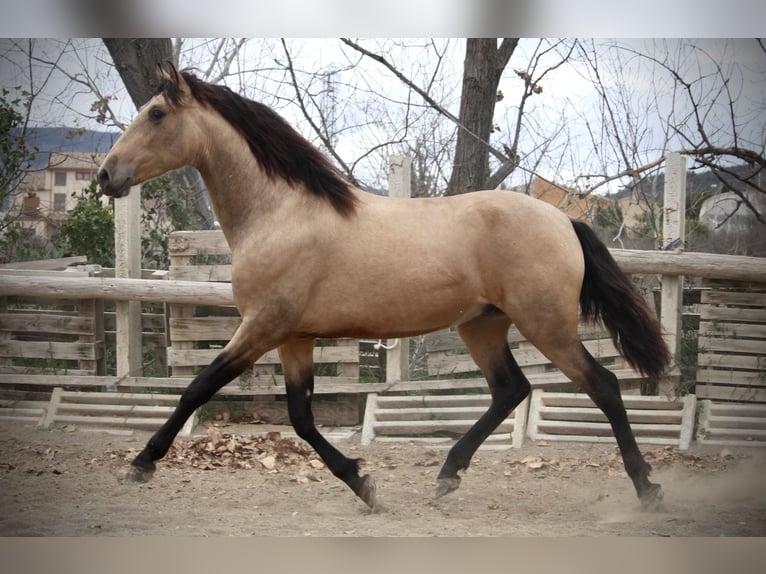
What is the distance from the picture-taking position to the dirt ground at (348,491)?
3523 mm

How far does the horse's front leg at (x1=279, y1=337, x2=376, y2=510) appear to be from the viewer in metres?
3.52

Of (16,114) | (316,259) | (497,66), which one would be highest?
(497,66)

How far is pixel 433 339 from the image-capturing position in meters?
4.43

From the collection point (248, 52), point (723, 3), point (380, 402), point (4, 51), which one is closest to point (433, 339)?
point (380, 402)

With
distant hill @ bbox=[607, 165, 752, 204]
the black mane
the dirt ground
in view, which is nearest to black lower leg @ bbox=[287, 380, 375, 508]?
the dirt ground

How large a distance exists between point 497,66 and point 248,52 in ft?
3.97

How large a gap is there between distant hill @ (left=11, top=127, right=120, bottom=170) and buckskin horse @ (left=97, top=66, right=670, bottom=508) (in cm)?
65

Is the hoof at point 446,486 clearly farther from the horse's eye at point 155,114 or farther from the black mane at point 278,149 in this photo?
the horse's eye at point 155,114

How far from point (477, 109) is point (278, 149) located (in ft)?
3.66

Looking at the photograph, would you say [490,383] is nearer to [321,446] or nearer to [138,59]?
[321,446]

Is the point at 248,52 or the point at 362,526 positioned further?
the point at 248,52

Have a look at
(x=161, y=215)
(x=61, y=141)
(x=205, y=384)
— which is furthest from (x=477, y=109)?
(x=61, y=141)

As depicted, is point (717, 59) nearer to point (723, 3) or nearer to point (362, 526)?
point (723, 3)

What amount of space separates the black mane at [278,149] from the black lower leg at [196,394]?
81 cm
